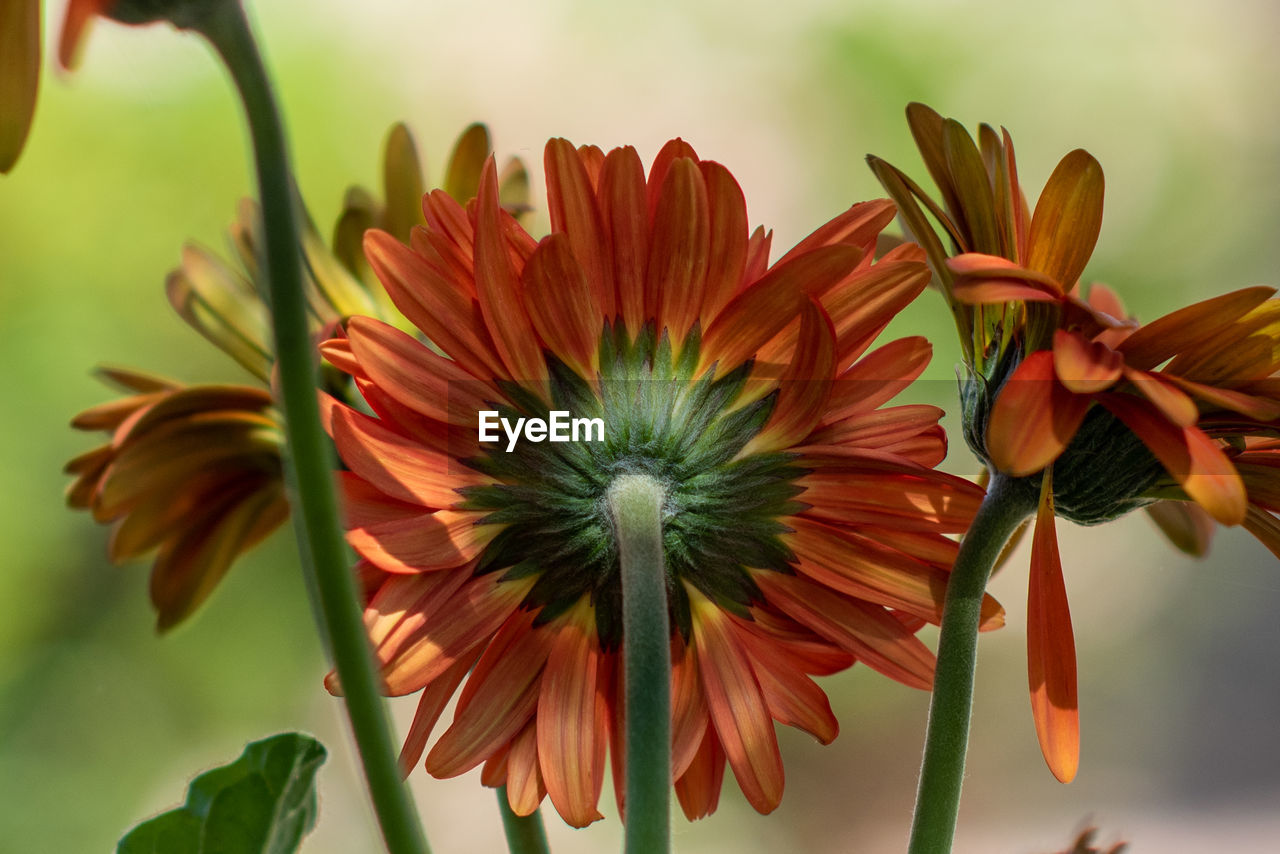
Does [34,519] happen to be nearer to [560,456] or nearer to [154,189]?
[154,189]

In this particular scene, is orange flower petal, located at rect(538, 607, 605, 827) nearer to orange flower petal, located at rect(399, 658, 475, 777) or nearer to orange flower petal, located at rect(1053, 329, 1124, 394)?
orange flower petal, located at rect(399, 658, 475, 777)

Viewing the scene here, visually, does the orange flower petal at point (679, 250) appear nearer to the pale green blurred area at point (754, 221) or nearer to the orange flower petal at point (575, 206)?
the orange flower petal at point (575, 206)

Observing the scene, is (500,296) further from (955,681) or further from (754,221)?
(754,221)

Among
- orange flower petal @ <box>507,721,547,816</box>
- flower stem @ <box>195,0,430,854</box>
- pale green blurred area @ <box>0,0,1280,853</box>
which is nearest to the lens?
flower stem @ <box>195,0,430,854</box>

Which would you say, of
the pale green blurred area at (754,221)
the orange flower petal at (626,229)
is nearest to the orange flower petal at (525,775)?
the orange flower petal at (626,229)

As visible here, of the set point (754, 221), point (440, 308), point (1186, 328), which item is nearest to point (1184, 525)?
point (1186, 328)

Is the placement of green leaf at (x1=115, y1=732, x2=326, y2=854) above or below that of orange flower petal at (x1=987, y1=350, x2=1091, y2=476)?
below

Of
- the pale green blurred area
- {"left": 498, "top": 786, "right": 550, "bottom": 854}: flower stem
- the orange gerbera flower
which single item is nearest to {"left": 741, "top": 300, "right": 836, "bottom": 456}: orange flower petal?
the orange gerbera flower
